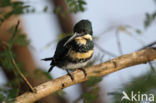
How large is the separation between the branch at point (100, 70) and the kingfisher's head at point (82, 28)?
356 mm

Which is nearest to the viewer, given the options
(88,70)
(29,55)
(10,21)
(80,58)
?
(88,70)

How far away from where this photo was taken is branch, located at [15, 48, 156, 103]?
5.28ft

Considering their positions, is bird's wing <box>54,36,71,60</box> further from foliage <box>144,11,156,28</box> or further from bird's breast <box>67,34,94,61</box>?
foliage <box>144,11,156,28</box>

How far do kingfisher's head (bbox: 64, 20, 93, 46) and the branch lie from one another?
356 mm

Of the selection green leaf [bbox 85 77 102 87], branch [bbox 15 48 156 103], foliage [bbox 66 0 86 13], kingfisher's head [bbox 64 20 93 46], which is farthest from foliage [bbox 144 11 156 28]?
green leaf [bbox 85 77 102 87]

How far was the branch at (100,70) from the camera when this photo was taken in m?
1.61

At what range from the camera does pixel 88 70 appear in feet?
6.19

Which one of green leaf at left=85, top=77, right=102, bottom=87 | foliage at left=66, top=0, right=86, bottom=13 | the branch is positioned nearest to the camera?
green leaf at left=85, top=77, right=102, bottom=87

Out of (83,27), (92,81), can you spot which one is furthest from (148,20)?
(92,81)

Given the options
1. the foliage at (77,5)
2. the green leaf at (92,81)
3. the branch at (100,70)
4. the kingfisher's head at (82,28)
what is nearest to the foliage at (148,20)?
the branch at (100,70)

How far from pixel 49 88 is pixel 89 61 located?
0.73 metres

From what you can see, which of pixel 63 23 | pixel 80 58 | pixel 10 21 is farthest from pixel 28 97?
pixel 63 23

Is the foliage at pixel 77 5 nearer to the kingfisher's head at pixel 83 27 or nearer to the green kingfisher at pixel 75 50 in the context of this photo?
the kingfisher's head at pixel 83 27

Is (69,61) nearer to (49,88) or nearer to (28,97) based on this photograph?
(49,88)
